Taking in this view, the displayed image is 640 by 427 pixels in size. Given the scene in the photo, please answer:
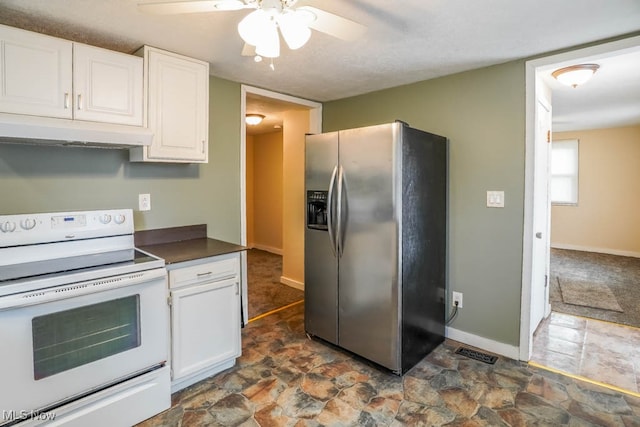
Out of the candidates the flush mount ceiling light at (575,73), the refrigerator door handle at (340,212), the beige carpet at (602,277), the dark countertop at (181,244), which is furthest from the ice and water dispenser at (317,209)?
the beige carpet at (602,277)

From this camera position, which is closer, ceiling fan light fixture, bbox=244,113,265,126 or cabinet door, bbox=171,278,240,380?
cabinet door, bbox=171,278,240,380

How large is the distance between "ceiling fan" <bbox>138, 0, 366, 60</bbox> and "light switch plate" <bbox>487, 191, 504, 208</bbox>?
176 cm

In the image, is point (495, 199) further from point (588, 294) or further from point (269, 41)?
point (588, 294)

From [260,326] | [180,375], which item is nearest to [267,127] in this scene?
[260,326]

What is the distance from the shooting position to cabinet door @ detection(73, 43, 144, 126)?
207cm

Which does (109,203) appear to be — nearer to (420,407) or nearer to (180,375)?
(180,375)

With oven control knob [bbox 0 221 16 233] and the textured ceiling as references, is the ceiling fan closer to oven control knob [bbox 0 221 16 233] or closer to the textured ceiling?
the textured ceiling

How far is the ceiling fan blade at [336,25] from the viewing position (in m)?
1.44

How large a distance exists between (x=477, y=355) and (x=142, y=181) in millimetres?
2836

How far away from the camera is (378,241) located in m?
2.41

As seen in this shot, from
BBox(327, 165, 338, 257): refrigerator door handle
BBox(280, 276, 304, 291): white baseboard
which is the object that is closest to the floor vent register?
→ BBox(327, 165, 338, 257): refrigerator door handle

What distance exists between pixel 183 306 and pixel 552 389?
238 cm

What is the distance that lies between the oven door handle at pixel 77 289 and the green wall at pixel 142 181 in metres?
0.79

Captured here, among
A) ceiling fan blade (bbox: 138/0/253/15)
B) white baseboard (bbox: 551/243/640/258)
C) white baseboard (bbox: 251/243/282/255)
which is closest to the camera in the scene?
ceiling fan blade (bbox: 138/0/253/15)
